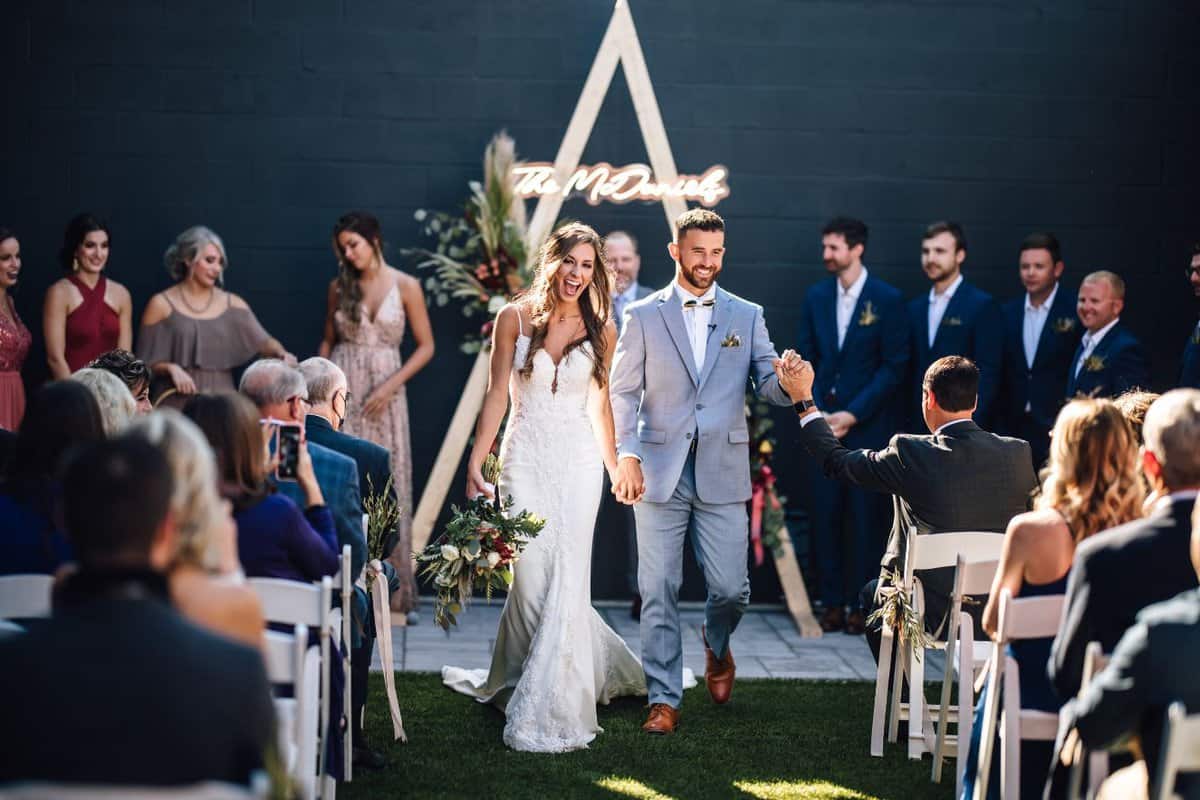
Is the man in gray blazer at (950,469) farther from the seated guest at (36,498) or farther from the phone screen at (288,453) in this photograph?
the seated guest at (36,498)

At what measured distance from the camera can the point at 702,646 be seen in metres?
6.69

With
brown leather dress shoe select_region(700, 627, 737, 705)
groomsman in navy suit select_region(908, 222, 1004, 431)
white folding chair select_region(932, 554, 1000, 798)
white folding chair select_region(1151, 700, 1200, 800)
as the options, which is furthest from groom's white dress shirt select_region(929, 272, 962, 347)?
white folding chair select_region(1151, 700, 1200, 800)

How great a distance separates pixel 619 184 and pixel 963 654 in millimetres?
3933

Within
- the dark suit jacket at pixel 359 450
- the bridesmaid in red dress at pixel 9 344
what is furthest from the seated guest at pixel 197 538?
the bridesmaid in red dress at pixel 9 344

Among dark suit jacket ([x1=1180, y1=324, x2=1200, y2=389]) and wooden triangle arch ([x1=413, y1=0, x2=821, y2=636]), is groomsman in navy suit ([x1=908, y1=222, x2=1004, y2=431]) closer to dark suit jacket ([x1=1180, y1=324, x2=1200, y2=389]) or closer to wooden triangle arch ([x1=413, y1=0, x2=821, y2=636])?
dark suit jacket ([x1=1180, y1=324, x2=1200, y2=389])

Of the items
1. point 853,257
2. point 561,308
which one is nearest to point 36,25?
point 561,308

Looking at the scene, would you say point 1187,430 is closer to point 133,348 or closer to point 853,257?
point 853,257

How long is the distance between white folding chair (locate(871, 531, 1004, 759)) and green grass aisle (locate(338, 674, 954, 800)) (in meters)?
0.08

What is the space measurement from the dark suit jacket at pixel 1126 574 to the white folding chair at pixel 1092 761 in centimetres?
9

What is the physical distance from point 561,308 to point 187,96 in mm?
3021

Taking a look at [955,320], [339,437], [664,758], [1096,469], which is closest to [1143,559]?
[1096,469]

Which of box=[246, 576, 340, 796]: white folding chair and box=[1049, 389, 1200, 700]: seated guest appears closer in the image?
box=[1049, 389, 1200, 700]: seated guest

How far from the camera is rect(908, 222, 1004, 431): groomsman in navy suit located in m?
6.95

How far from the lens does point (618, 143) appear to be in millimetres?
7352
